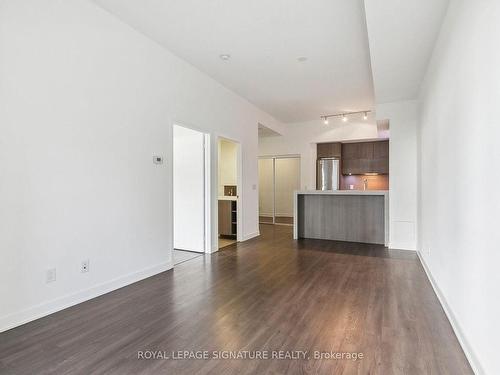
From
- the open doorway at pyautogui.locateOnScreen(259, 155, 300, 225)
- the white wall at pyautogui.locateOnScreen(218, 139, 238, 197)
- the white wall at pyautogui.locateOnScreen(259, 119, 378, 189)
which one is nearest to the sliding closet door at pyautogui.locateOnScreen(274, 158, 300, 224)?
the open doorway at pyautogui.locateOnScreen(259, 155, 300, 225)

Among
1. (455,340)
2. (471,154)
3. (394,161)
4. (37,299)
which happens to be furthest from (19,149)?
(394,161)

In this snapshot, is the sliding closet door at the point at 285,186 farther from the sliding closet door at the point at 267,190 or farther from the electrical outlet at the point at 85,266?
the electrical outlet at the point at 85,266

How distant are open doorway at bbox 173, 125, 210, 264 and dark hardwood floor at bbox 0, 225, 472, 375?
3.68 feet

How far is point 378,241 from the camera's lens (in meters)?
5.59

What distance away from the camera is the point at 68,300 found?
106 inches

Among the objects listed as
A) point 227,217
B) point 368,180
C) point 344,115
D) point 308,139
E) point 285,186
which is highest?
point 344,115

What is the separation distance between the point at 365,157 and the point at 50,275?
765 cm

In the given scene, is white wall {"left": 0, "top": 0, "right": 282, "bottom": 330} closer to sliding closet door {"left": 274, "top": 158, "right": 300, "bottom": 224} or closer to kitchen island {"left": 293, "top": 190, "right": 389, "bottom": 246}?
kitchen island {"left": 293, "top": 190, "right": 389, "bottom": 246}

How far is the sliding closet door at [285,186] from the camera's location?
8602 mm

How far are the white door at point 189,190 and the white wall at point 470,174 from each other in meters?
3.29

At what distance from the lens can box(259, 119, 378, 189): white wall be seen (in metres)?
7.40

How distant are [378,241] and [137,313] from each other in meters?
4.55

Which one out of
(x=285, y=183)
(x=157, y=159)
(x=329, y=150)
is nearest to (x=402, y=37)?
(x=157, y=159)

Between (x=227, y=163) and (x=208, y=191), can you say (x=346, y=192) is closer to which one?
(x=208, y=191)
